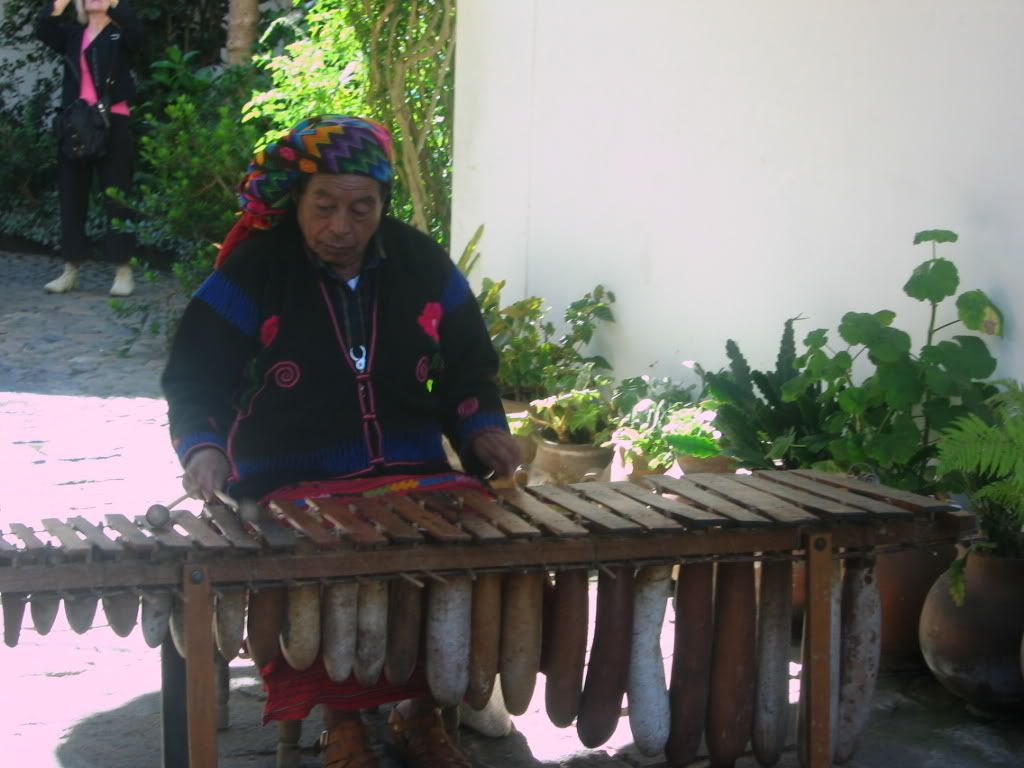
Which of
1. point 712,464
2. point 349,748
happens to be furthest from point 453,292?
point 712,464

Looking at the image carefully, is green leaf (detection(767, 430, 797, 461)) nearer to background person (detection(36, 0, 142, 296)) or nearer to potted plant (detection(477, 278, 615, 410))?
potted plant (detection(477, 278, 615, 410))

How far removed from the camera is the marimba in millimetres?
2947

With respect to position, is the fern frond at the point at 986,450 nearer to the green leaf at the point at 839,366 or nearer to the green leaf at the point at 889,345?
the green leaf at the point at 889,345

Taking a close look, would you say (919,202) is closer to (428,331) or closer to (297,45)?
(428,331)

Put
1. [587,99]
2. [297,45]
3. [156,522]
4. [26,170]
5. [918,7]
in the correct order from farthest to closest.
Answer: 1. [26,170]
2. [297,45]
3. [587,99]
4. [918,7]
5. [156,522]

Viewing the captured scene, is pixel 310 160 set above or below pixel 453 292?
above

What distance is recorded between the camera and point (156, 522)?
9.77 feet

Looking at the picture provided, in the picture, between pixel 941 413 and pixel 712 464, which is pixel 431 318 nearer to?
pixel 941 413

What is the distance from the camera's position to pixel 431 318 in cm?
380

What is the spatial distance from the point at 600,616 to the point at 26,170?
10.9 meters

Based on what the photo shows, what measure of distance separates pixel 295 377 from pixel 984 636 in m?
2.00

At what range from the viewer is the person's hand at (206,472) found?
3384 mm

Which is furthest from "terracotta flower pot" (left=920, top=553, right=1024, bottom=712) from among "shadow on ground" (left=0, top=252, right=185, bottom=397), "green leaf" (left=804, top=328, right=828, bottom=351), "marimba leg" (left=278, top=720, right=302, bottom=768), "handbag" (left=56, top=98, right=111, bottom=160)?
"handbag" (left=56, top=98, right=111, bottom=160)

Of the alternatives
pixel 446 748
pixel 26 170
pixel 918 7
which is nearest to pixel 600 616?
pixel 446 748
